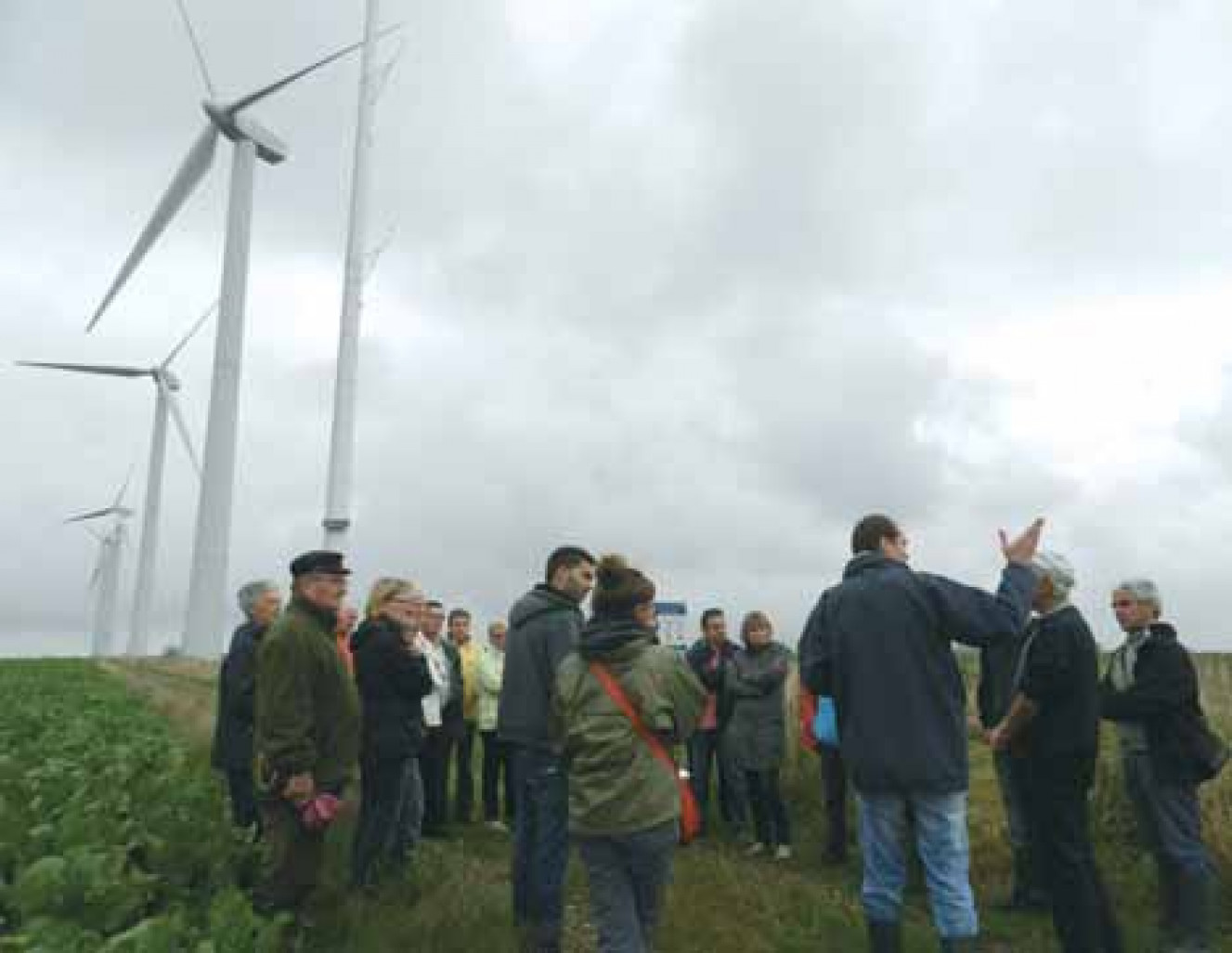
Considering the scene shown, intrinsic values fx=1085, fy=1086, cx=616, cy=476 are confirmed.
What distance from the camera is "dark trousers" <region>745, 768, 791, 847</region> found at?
28.4ft

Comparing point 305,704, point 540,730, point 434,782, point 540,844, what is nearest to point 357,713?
point 305,704

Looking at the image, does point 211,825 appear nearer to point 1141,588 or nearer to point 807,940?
point 807,940

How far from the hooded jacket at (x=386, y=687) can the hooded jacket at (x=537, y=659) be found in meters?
1.31

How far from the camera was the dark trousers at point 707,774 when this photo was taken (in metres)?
9.73

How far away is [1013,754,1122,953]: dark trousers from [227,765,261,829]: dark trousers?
4.98 meters

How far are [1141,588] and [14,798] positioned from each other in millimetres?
6656

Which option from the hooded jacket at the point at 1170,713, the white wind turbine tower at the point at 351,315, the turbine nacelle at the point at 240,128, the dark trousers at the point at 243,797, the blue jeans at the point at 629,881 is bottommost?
the blue jeans at the point at 629,881

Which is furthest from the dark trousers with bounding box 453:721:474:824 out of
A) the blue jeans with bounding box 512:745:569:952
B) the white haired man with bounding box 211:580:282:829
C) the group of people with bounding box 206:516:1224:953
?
the blue jeans with bounding box 512:745:569:952

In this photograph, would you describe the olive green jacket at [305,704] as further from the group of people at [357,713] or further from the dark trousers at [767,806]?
the dark trousers at [767,806]

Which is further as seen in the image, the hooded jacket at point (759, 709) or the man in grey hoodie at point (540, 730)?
the hooded jacket at point (759, 709)

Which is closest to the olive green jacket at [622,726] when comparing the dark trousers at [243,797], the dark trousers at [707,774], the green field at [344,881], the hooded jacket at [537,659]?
the hooded jacket at [537,659]

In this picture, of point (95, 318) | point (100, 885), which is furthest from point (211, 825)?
point (95, 318)

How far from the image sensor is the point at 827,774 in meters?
8.60

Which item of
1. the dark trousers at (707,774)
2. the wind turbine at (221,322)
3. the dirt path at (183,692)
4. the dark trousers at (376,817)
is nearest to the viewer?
the dark trousers at (376,817)
